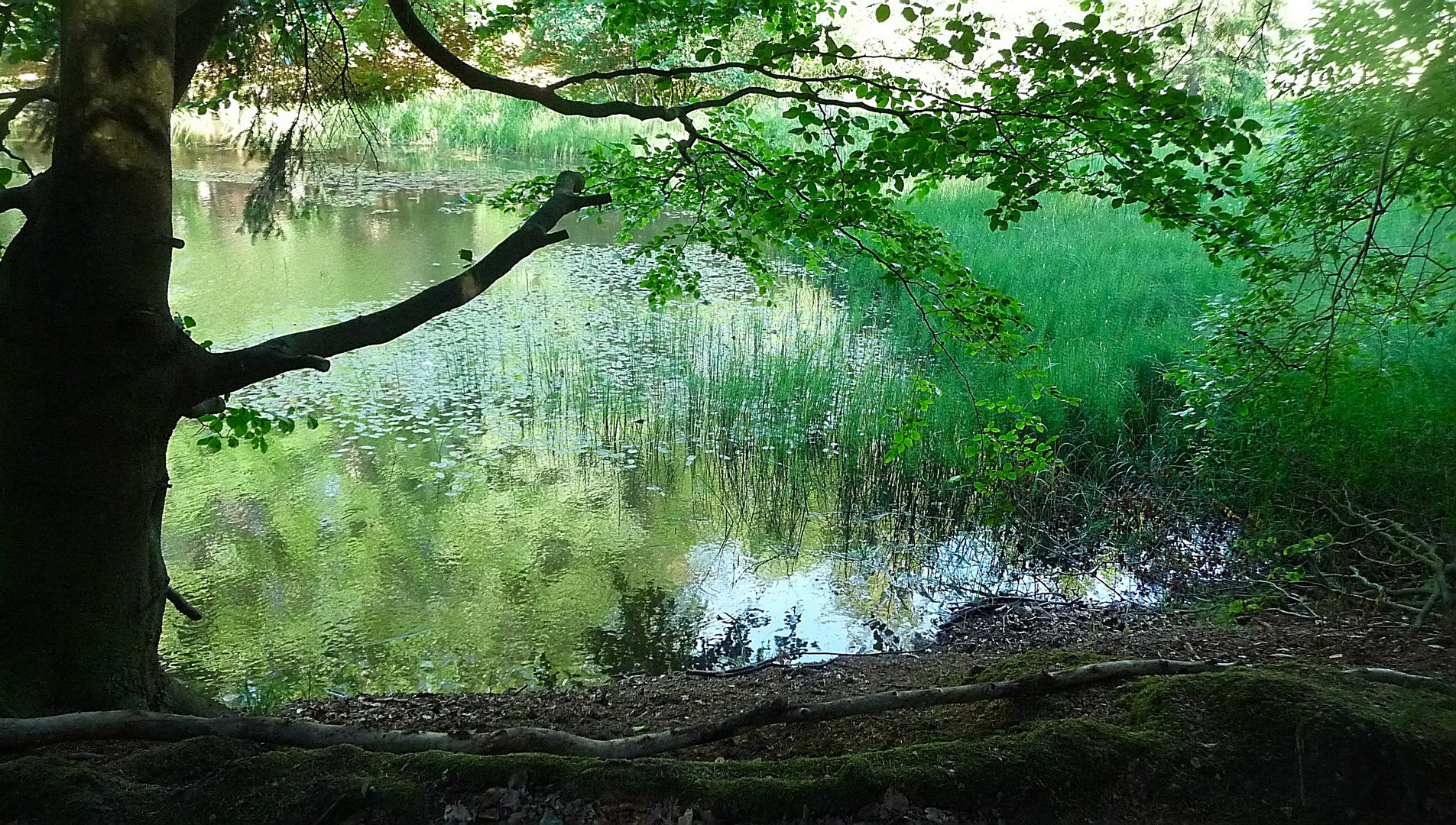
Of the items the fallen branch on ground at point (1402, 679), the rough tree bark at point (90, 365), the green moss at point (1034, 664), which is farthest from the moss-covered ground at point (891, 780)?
the green moss at point (1034, 664)

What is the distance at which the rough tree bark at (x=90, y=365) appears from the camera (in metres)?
2.28

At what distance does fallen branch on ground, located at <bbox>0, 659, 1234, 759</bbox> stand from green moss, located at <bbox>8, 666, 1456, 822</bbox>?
0.42ft

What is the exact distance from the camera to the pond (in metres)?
4.52

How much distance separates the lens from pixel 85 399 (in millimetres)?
2307

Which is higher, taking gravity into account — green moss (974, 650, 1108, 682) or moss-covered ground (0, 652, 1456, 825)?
moss-covered ground (0, 652, 1456, 825)

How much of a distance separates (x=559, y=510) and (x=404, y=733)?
12.8 ft

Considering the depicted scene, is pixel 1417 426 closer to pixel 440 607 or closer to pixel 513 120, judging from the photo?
pixel 440 607

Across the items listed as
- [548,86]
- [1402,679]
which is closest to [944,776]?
[1402,679]

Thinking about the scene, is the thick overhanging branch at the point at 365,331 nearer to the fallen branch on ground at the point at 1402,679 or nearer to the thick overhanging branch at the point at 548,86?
the thick overhanging branch at the point at 548,86

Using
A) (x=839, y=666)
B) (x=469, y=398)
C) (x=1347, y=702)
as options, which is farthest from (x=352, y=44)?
(x=1347, y=702)

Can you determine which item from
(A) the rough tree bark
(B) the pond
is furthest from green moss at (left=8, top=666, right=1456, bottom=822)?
(B) the pond

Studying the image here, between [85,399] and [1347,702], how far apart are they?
10.3ft

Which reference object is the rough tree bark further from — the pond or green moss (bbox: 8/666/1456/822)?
the pond

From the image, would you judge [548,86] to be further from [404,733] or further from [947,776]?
[947,776]
